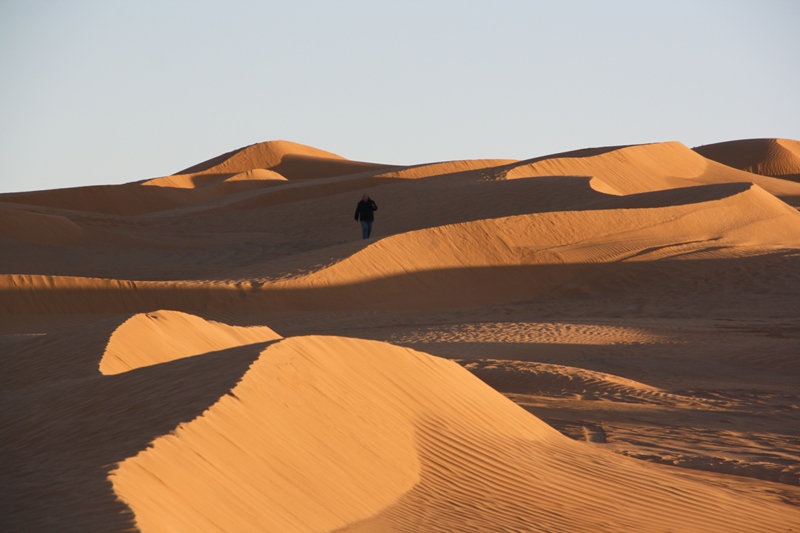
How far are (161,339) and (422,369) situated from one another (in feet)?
8.49

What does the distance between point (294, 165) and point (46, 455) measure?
44809mm

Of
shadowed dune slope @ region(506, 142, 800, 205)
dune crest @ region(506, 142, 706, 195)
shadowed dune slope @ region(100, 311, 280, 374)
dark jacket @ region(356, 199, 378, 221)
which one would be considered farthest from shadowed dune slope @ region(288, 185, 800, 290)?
shadowed dune slope @ region(100, 311, 280, 374)

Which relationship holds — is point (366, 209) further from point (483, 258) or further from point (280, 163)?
point (280, 163)

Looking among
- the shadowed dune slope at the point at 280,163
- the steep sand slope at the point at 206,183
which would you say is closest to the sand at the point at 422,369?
the steep sand slope at the point at 206,183

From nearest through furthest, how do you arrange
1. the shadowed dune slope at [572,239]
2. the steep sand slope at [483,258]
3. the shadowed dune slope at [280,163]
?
1. the steep sand slope at [483,258]
2. the shadowed dune slope at [572,239]
3. the shadowed dune slope at [280,163]

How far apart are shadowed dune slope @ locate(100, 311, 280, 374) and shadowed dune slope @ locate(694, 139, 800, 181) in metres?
49.7

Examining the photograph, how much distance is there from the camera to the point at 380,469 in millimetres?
5969

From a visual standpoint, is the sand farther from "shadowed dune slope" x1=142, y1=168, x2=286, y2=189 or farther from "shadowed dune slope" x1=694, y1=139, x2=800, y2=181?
"shadowed dune slope" x1=694, y1=139, x2=800, y2=181

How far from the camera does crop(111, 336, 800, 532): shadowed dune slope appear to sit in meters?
4.86

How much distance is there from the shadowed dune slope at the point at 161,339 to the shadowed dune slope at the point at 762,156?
4975 cm

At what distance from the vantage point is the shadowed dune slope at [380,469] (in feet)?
15.9

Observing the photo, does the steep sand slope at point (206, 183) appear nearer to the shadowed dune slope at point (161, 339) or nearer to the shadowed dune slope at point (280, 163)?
the shadowed dune slope at point (280, 163)

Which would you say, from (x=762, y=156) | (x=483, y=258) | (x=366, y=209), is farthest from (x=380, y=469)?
(x=762, y=156)

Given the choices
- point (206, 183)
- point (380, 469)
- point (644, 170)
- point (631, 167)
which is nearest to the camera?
point (380, 469)
